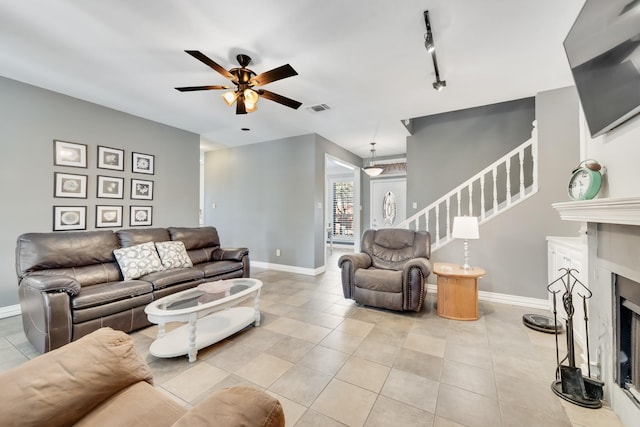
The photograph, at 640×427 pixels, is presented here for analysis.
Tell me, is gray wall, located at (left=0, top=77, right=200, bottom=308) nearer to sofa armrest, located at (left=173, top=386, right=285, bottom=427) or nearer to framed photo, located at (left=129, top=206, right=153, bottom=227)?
framed photo, located at (left=129, top=206, right=153, bottom=227)

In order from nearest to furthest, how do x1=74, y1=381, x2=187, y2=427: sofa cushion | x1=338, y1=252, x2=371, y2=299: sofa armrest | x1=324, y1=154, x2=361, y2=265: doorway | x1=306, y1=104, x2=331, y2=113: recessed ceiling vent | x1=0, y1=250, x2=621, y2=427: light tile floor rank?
x1=74, y1=381, x2=187, y2=427: sofa cushion → x1=0, y1=250, x2=621, y2=427: light tile floor → x1=338, y1=252, x2=371, y2=299: sofa armrest → x1=306, y1=104, x2=331, y2=113: recessed ceiling vent → x1=324, y1=154, x2=361, y2=265: doorway

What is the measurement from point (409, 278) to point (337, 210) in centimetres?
615

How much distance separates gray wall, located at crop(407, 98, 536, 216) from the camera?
4.30 metres

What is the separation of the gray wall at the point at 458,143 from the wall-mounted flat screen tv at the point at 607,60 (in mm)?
2900

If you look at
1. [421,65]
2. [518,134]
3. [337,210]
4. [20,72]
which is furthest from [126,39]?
[337,210]

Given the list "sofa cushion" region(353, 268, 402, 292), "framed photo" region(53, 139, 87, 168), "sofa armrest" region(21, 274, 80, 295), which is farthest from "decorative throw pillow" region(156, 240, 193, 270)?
"sofa cushion" region(353, 268, 402, 292)

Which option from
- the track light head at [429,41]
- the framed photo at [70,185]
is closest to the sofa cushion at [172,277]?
the framed photo at [70,185]

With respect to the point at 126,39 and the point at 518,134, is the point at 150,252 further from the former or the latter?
the point at 518,134

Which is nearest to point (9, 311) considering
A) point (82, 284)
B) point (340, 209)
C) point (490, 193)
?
point (82, 284)

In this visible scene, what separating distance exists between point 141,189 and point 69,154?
0.97m

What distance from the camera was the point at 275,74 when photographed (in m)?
2.27

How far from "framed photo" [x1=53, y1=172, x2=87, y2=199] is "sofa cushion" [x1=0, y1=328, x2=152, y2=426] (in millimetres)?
3528

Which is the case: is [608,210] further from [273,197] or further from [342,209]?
[342,209]

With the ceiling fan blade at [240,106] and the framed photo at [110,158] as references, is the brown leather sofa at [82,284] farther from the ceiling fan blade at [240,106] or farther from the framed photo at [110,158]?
the ceiling fan blade at [240,106]
